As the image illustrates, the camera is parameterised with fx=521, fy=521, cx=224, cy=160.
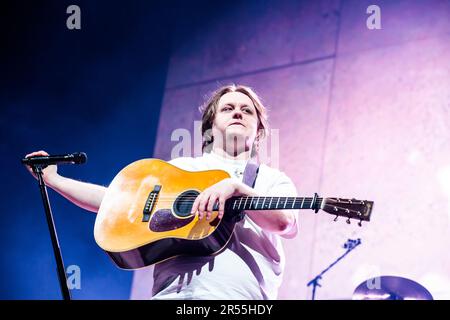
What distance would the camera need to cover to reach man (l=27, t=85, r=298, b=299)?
83.2 inches

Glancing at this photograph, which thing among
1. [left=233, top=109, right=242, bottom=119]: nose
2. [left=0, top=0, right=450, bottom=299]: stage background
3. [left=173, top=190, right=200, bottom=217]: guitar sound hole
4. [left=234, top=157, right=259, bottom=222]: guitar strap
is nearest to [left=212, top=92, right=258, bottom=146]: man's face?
[left=233, top=109, right=242, bottom=119]: nose

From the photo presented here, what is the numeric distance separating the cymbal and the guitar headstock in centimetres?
100

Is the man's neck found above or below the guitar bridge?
above

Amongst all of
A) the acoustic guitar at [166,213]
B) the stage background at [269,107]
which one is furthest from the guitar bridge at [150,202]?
the stage background at [269,107]

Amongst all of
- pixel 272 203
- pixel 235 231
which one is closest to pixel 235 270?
pixel 235 231

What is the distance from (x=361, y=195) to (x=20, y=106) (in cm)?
252

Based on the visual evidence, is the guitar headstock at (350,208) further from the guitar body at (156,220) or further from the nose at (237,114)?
the nose at (237,114)

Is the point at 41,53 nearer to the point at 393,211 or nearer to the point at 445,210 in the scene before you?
the point at 393,211

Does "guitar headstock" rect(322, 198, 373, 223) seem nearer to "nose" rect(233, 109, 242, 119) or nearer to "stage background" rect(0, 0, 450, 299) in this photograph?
"nose" rect(233, 109, 242, 119)

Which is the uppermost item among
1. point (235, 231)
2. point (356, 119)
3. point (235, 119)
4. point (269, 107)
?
point (269, 107)

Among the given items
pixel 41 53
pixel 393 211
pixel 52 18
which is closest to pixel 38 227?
pixel 41 53

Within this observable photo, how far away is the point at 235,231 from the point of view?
226 centimetres

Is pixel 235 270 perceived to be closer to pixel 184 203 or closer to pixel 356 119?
pixel 184 203

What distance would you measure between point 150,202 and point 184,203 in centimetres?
18
